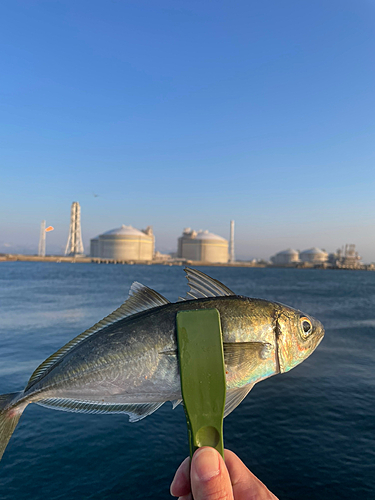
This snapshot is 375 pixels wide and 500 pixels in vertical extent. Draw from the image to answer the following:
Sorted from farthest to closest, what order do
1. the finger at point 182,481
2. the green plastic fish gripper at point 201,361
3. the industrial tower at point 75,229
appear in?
the industrial tower at point 75,229 < the finger at point 182,481 < the green plastic fish gripper at point 201,361

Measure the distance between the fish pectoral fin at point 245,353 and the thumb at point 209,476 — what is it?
0.52m

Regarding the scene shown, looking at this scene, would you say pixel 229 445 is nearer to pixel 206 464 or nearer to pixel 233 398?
pixel 206 464

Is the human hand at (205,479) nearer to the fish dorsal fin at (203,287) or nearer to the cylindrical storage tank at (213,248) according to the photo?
the fish dorsal fin at (203,287)

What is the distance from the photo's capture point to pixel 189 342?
1614 millimetres

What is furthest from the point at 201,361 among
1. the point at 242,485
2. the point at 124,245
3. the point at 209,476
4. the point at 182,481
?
the point at 124,245

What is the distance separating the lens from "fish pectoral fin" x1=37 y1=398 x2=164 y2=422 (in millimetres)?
1722

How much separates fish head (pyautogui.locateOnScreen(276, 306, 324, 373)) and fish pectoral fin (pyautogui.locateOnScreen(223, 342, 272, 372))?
9cm

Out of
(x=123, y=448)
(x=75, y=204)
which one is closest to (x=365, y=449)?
(x=123, y=448)

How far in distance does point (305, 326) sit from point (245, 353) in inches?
14.5

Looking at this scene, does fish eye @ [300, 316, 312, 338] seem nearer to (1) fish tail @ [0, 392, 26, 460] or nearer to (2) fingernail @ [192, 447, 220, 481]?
(2) fingernail @ [192, 447, 220, 481]

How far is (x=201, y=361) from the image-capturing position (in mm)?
1602

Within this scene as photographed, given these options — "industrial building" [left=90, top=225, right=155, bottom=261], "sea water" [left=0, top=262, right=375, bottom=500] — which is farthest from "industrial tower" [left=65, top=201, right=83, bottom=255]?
"sea water" [left=0, top=262, right=375, bottom=500]

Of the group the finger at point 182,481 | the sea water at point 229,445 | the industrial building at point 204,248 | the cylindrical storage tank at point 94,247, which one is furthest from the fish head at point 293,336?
the cylindrical storage tank at point 94,247

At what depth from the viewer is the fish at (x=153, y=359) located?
1.67 m
